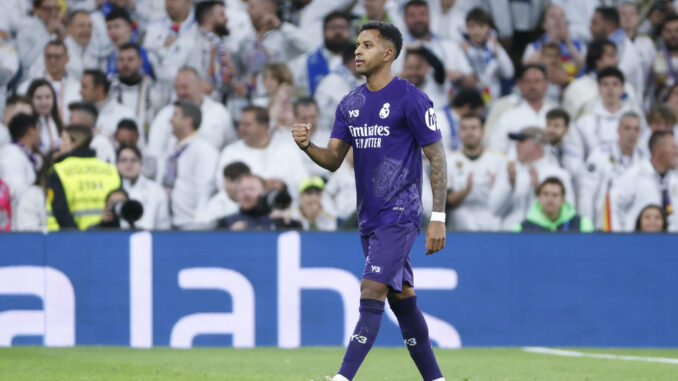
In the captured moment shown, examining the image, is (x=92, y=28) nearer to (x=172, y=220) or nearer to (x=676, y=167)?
(x=172, y=220)

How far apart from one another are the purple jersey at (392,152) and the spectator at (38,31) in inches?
326

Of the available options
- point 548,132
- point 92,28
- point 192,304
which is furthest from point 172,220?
point 548,132

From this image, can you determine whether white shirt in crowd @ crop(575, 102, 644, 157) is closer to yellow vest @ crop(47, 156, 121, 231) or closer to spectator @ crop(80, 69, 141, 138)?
spectator @ crop(80, 69, 141, 138)

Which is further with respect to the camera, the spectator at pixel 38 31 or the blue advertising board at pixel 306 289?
the spectator at pixel 38 31

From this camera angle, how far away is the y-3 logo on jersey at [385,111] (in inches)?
201

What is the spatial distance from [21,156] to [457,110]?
5.17 metres

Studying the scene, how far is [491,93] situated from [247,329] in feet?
16.4

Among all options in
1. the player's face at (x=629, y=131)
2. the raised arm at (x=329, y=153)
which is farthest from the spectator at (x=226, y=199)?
the raised arm at (x=329, y=153)

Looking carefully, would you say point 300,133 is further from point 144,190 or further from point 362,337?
point 144,190

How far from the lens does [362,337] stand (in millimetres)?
4969

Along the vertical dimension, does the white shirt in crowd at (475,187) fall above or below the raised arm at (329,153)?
below

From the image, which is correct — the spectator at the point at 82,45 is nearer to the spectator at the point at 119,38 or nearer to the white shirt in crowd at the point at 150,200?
the spectator at the point at 119,38

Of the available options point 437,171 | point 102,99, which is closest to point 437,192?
point 437,171

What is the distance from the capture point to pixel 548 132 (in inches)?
467
